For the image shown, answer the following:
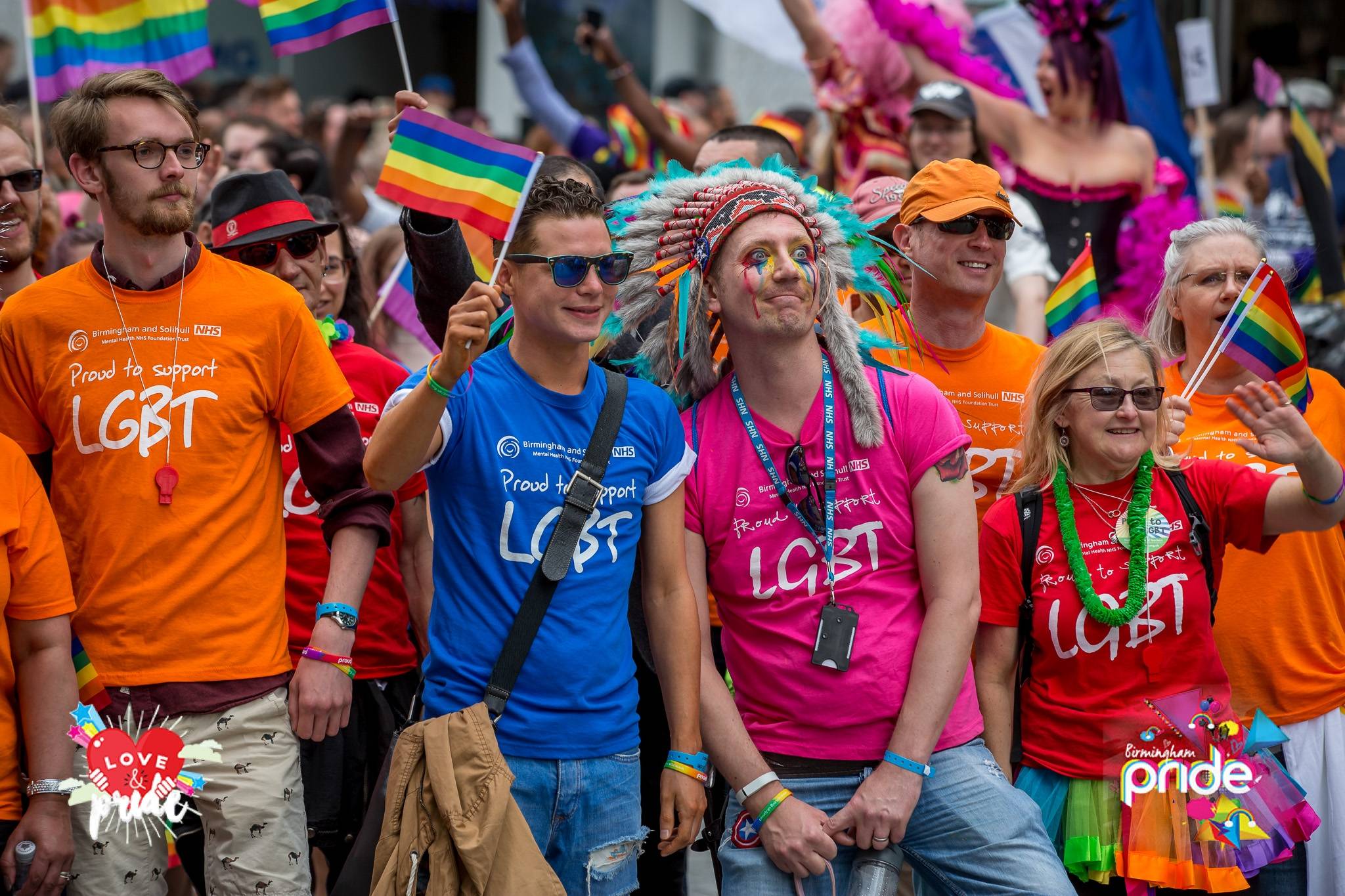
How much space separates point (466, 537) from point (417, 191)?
78 centimetres

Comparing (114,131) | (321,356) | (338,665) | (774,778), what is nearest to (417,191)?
(321,356)

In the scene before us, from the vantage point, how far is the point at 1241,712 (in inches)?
156

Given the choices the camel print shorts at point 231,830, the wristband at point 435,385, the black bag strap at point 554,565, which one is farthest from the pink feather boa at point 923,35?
the camel print shorts at point 231,830

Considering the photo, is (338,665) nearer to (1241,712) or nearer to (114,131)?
(114,131)

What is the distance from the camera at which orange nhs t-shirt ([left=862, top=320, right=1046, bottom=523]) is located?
420 centimetres

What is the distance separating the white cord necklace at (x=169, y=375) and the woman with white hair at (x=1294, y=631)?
2.65m

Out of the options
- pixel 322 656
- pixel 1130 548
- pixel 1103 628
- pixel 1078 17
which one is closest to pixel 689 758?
pixel 322 656

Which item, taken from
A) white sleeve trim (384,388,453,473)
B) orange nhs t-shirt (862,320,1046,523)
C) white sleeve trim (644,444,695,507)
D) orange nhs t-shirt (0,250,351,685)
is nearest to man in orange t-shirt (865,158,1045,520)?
orange nhs t-shirt (862,320,1046,523)

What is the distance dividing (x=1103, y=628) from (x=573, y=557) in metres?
1.37

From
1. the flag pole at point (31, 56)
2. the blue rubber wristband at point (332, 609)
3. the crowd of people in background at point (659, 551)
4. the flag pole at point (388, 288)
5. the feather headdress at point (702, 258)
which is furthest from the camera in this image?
the flag pole at point (388, 288)

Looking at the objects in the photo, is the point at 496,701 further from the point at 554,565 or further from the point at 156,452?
the point at 156,452

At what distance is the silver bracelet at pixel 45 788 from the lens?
10.5 ft

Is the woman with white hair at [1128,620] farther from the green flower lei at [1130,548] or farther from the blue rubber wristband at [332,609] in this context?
the blue rubber wristband at [332,609]

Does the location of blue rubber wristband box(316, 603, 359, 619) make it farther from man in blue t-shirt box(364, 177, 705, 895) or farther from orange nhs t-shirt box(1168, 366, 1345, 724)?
orange nhs t-shirt box(1168, 366, 1345, 724)
